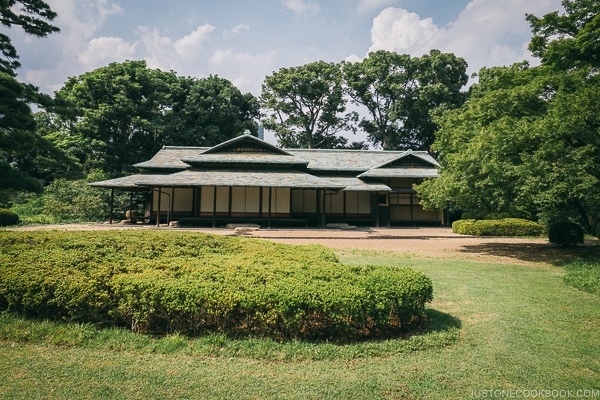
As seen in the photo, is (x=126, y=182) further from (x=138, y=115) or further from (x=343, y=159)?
(x=343, y=159)

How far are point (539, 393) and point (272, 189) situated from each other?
20045 mm

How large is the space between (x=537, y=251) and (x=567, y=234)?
1702 mm

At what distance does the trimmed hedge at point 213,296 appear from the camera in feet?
14.0

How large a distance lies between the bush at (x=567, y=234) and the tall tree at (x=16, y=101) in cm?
1979

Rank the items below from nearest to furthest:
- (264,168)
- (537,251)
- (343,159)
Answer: (537,251) < (264,168) < (343,159)

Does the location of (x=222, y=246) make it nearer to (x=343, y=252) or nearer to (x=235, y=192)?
(x=343, y=252)

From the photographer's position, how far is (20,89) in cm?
1223

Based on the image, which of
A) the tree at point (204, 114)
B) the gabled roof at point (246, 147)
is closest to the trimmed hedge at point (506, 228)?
the gabled roof at point (246, 147)

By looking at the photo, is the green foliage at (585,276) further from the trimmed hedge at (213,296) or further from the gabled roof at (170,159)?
the gabled roof at (170,159)

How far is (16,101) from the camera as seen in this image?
486 inches

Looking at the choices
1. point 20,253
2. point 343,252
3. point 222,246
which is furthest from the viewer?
point 343,252

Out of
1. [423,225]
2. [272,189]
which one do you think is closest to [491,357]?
[272,189]

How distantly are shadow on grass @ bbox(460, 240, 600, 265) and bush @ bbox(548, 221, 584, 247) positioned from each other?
247 mm

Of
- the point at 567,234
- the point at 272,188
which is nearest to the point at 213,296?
the point at 567,234
